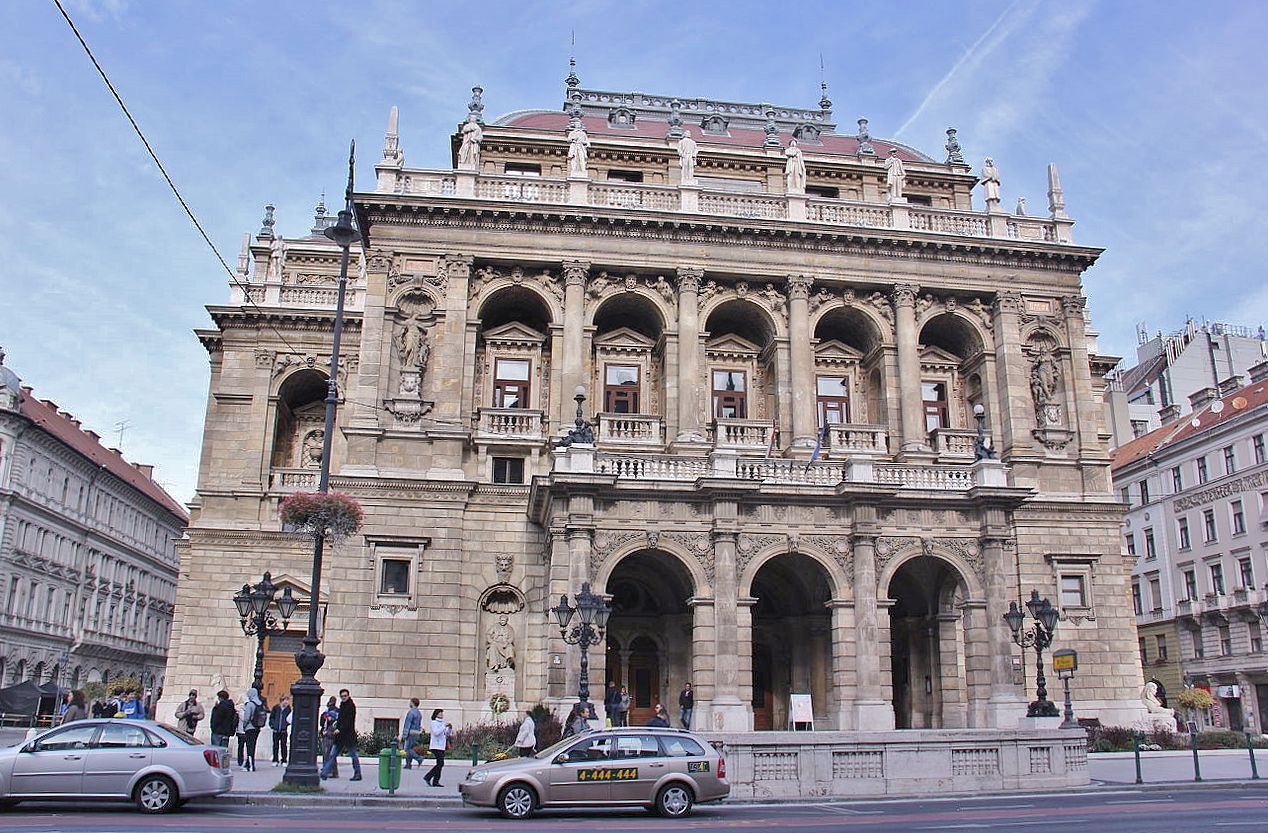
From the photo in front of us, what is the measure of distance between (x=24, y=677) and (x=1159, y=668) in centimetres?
6590

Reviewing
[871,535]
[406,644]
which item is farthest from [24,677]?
[871,535]

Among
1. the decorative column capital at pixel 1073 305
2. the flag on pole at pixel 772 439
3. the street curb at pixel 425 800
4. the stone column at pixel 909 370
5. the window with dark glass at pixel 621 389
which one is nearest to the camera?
the street curb at pixel 425 800

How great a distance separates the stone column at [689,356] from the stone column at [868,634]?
6844 millimetres

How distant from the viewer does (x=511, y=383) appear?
38.1 m

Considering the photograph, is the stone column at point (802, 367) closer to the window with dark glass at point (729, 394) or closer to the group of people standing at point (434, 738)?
the window with dark glass at point (729, 394)

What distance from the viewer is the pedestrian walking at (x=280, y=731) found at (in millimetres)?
27016

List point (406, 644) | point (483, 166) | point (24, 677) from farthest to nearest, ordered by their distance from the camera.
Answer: point (24, 677) → point (483, 166) → point (406, 644)

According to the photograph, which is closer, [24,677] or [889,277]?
[889,277]

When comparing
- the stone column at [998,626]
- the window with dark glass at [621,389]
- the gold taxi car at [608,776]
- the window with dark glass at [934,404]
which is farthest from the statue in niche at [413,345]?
the gold taxi car at [608,776]

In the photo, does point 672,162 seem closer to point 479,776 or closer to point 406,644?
point 406,644

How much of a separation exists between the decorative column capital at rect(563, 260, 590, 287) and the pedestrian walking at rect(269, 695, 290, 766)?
57.2 feet

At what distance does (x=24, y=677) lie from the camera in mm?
57125

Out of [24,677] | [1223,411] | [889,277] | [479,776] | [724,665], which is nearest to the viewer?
[479,776]

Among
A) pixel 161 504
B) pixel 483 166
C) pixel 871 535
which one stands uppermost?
pixel 483 166
